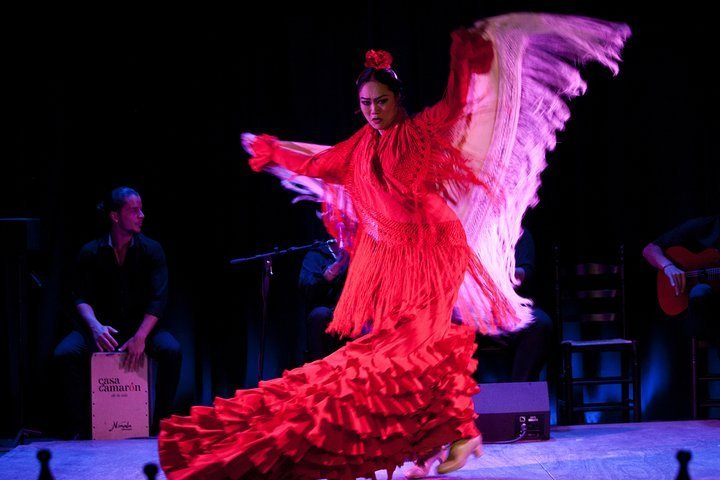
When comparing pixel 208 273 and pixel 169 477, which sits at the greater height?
pixel 208 273

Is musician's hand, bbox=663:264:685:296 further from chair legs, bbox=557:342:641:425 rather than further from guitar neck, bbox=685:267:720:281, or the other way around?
chair legs, bbox=557:342:641:425

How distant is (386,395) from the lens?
2.82 meters

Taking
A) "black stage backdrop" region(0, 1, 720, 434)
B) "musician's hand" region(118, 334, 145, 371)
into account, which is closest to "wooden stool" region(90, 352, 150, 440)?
"musician's hand" region(118, 334, 145, 371)

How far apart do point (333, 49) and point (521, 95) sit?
2.51 meters

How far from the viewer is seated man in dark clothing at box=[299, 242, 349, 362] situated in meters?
5.07

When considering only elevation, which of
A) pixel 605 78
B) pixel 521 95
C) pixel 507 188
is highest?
pixel 605 78

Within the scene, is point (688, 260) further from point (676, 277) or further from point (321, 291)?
point (321, 291)

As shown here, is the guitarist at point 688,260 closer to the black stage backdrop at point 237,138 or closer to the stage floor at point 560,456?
the black stage backdrop at point 237,138

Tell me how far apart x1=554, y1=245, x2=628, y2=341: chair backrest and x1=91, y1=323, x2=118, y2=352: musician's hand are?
2738 mm

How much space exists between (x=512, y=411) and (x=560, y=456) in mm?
390

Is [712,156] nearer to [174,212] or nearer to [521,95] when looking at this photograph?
[521,95]

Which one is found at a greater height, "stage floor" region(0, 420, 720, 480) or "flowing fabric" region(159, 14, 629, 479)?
"flowing fabric" region(159, 14, 629, 479)

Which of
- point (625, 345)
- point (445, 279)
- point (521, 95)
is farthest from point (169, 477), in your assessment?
point (625, 345)

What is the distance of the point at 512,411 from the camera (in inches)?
167
